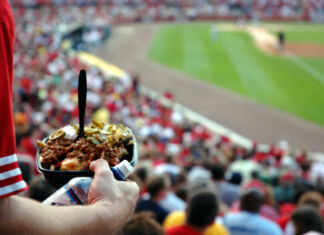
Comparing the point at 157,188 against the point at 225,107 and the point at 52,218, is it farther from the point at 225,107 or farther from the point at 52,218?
the point at 225,107

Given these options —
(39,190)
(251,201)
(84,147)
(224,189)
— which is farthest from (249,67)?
(84,147)

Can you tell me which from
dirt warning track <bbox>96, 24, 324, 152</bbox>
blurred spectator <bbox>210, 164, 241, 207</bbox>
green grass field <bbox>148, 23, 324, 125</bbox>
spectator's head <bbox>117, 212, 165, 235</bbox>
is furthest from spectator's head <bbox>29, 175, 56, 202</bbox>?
green grass field <bbox>148, 23, 324, 125</bbox>

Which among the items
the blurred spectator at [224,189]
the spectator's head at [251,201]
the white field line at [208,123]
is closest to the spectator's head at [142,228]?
the spectator's head at [251,201]

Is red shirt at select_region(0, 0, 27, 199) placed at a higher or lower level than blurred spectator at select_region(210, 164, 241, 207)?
higher

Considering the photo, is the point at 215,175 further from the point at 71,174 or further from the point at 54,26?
the point at 54,26

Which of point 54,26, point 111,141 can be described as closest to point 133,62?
point 54,26

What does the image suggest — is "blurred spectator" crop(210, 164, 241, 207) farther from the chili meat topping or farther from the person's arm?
the person's arm
